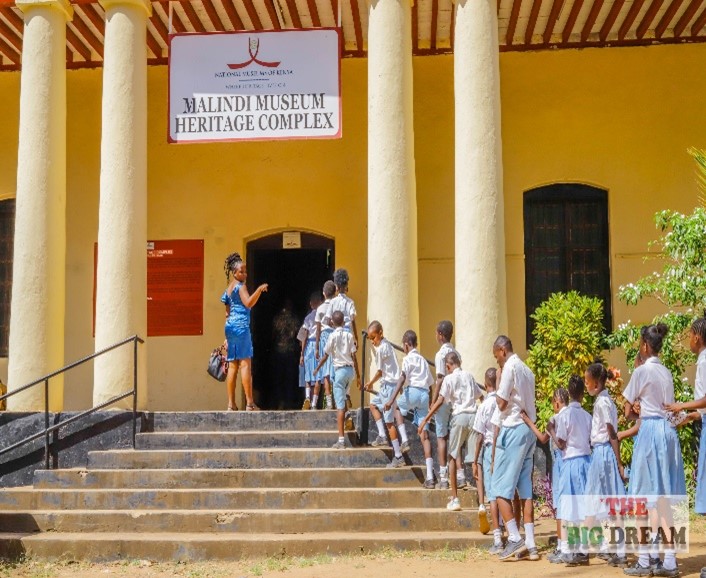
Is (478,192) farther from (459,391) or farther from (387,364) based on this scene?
(459,391)

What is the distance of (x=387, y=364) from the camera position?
10.0 meters

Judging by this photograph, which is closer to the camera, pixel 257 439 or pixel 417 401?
pixel 417 401

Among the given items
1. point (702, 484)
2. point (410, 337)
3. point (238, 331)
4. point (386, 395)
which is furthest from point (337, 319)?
point (702, 484)

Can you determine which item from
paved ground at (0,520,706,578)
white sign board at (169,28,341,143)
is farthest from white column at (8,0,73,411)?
paved ground at (0,520,706,578)

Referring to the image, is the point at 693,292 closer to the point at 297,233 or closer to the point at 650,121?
the point at 650,121

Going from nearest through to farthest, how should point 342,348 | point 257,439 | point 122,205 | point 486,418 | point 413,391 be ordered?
point 486,418 → point 413,391 → point 342,348 → point 257,439 → point 122,205

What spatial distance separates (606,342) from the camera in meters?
11.1

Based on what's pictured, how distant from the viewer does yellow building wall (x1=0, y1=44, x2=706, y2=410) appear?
14.2 meters

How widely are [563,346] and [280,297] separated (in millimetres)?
5265

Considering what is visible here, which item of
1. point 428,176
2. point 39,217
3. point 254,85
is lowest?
point 39,217

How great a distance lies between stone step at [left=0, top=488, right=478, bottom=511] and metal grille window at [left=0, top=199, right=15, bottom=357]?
Result: 5.72 meters

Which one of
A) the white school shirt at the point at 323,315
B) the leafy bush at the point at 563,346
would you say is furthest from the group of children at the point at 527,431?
the leafy bush at the point at 563,346

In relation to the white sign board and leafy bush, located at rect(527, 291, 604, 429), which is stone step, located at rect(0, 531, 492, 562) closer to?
leafy bush, located at rect(527, 291, 604, 429)

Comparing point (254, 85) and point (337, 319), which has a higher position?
point (254, 85)
